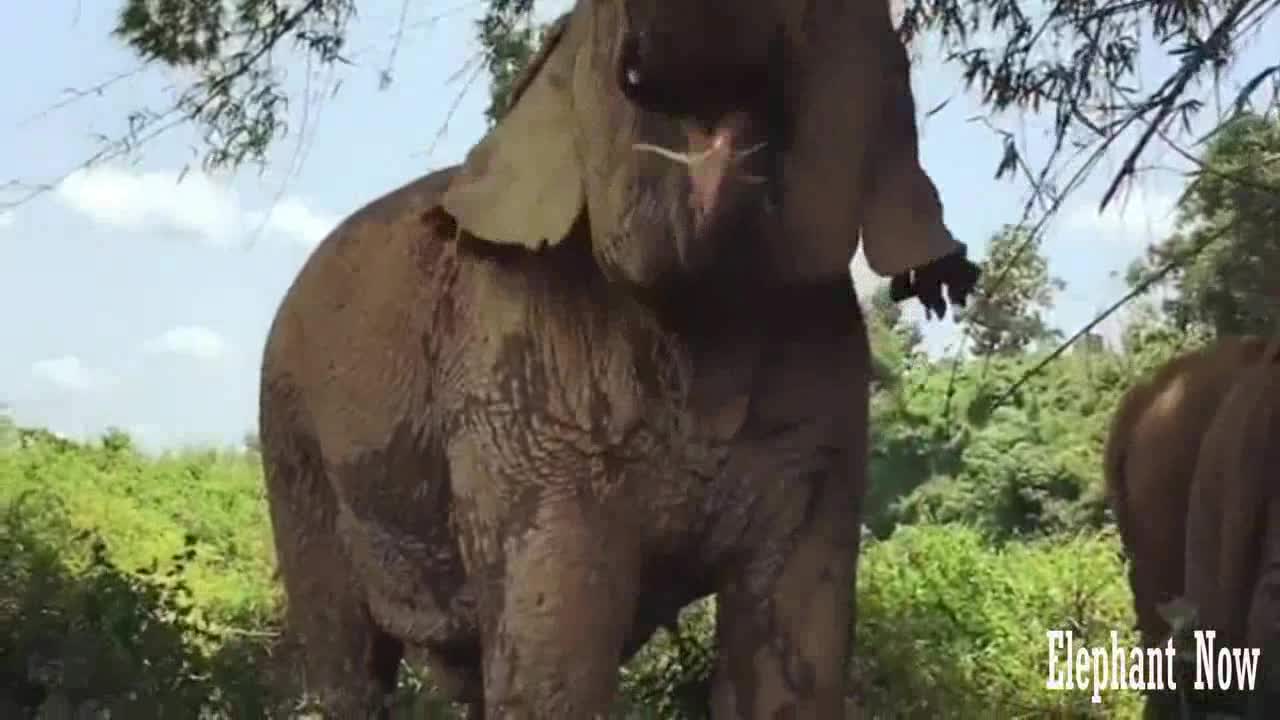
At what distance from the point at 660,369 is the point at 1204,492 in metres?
4.04

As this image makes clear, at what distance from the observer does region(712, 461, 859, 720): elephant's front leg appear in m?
3.16

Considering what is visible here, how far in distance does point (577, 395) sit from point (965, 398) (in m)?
12.0

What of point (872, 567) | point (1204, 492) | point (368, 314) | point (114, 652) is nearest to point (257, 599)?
point (872, 567)

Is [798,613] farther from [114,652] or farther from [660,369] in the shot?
[114,652]

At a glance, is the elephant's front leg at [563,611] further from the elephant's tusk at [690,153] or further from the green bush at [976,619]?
the green bush at [976,619]

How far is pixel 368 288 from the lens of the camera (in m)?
3.80

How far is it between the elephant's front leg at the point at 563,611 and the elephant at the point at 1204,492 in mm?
2766

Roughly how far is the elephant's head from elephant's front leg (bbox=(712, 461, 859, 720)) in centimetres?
38

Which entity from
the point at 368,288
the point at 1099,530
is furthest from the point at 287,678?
the point at 1099,530

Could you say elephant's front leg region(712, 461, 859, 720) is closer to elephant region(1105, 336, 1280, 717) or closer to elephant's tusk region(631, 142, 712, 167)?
elephant's tusk region(631, 142, 712, 167)

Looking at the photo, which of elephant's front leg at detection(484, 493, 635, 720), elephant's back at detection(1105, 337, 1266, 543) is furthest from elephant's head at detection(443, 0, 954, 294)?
elephant's back at detection(1105, 337, 1266, 543)

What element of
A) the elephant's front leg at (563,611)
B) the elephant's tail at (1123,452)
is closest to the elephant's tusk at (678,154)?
the elephant's front leg at (563,611)

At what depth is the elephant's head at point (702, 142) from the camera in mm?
2668

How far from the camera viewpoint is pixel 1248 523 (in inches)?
246
